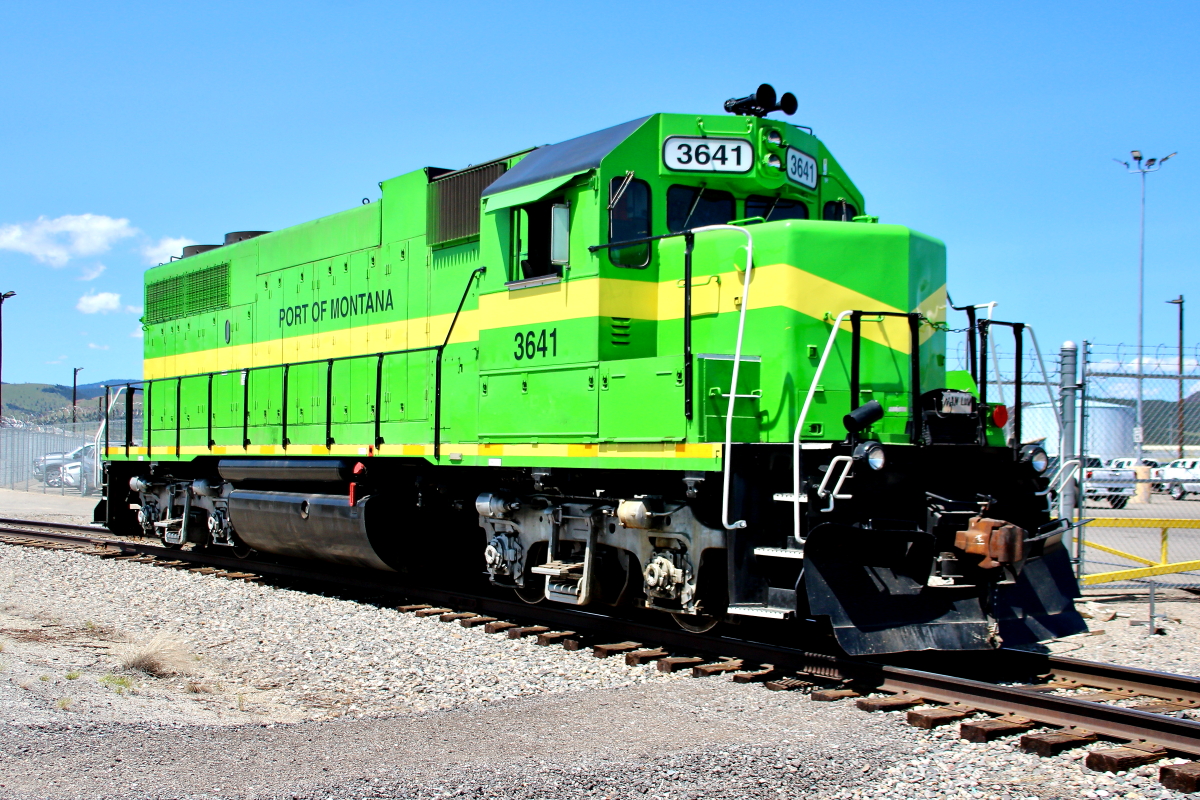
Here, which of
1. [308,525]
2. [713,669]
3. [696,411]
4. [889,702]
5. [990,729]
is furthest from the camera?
[308,525]

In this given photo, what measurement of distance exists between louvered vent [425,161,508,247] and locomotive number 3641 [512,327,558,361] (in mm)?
1491

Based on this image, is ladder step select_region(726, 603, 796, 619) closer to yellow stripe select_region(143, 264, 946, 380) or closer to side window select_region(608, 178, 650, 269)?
yellow stripe select_region(143, 264, 946, 380)

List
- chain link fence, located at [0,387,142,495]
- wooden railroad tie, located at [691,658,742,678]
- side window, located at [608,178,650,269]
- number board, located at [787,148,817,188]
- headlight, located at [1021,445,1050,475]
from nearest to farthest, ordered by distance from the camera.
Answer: wooden railroad tie, located at [691,658,742,678] < headlight, located at [1021,445,1050,475] < side window, located at [608,178,650,269] < number board, located at [787,148,817,188] < chain link fence, located at [0,387,142,495]

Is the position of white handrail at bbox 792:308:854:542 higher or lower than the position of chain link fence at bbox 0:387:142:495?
higher

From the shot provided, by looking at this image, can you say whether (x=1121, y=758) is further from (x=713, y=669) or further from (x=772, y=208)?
(x=772, y=208)

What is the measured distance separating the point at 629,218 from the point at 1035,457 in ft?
10.5

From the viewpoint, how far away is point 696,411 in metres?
6.48

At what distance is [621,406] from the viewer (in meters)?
6.98

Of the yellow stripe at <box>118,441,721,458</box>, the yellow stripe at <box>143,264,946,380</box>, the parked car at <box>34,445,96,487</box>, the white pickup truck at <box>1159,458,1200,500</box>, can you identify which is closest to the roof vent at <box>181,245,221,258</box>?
the yellow stripe at <box>118,441,721,458</box>

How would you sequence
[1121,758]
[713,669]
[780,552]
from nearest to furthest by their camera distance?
1. [1121,758]
2. [780,552]
3. [713,669]

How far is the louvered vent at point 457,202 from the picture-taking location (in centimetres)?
900

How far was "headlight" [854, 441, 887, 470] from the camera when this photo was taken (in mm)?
5949

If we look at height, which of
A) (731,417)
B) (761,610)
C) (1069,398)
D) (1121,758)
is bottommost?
(1121,758)

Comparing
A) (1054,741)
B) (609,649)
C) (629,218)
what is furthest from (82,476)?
(1054,741)
